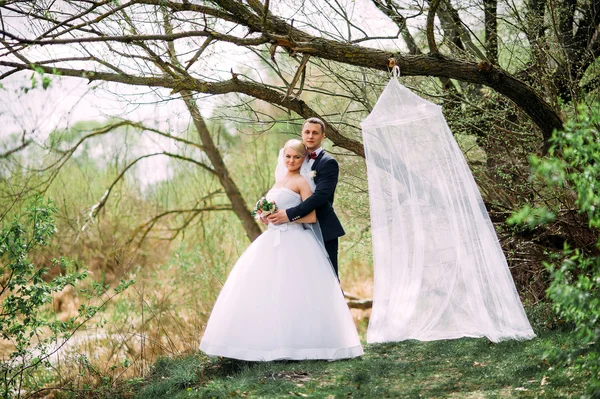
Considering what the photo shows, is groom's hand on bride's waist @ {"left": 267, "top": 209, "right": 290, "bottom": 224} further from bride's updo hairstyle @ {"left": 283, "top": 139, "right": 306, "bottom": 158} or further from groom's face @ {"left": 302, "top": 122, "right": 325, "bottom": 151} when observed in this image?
groom's face @ {"left": 302, "top": 122, "right": 325, "bottom": 151}

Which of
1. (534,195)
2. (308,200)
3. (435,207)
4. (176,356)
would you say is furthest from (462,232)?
(176,356)

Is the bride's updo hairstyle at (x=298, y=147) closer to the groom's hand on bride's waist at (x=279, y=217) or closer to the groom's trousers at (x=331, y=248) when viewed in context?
the groom's hand on bride's waist at (x=279, y=217)

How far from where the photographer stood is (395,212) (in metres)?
4.63

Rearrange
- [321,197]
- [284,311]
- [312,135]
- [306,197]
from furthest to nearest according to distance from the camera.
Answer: [312,135]
[306,197]
[321,197]
[284,311]

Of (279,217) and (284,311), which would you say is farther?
(279,217)

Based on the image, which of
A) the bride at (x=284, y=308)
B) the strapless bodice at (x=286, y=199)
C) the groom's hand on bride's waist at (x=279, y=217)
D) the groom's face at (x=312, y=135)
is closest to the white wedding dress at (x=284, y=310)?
the bride at (x=284, y=308)

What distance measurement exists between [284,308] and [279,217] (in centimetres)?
70

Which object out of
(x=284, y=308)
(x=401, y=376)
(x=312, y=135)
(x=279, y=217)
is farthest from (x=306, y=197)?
(x=401, y=376)

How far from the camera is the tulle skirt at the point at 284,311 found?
4477mm

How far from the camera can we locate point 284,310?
4.52m

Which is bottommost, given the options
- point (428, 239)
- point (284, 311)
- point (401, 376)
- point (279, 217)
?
point (401, 376)

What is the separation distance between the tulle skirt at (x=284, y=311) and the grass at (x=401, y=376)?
11 cm

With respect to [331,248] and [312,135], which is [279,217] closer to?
[331,248]

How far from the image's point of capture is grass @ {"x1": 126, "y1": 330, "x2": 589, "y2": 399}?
3697 mm
